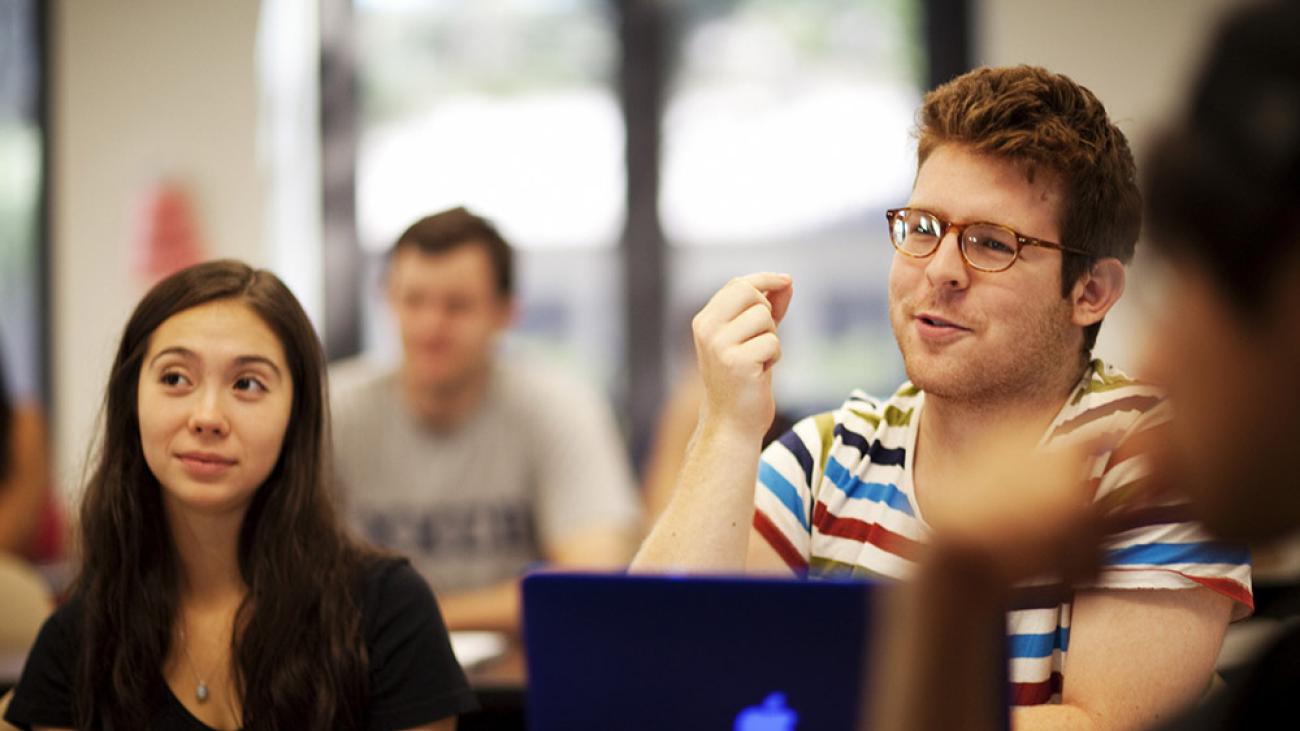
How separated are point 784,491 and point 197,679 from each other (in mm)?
771

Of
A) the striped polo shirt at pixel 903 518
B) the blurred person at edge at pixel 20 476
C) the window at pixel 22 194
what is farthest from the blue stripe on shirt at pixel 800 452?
the window at pixel 22 194

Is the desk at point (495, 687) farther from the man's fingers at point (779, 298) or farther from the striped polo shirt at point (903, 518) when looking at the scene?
A: the man's fingers at point (779, 298)

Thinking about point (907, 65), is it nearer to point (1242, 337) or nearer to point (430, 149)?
point (430, 149)

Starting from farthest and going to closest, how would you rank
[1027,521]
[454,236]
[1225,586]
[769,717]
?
[454,236], [1225,586], [769,717], [1027,521]

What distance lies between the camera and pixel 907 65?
4703 millimetres

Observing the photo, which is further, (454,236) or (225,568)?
(454,236)

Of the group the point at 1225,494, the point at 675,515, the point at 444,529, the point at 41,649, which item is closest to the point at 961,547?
the point at 1225,494

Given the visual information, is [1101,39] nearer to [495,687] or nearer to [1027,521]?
[495,687]

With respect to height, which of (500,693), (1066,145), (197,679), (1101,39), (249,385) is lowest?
(500,693)

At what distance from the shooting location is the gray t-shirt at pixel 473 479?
9.71 feet

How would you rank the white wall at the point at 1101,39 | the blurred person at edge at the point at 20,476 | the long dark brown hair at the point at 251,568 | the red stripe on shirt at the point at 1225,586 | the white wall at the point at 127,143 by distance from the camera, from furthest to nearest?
the white wall at the point at 127,143 < the white wall at the point at 1101,39 < the blurred person at edge at the point at 20,476 < the long dark brown hair at the point at 251,568 < the red stripe on shirt at the point at 1225,586

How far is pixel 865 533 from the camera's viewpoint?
157 cm

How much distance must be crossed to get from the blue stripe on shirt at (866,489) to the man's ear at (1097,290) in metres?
0.29

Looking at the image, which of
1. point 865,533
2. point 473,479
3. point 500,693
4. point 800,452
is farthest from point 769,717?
point 473,479
